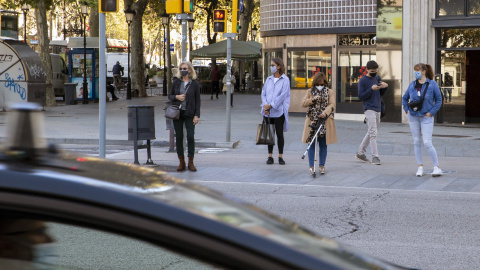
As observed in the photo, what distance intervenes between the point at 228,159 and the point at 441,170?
3937 millimetres

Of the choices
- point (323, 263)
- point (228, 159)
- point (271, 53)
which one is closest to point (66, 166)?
point (323, 263)

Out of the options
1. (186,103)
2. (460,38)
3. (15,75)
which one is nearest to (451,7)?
(460,38)

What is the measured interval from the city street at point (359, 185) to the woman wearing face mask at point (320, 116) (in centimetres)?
46

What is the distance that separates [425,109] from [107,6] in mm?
5263

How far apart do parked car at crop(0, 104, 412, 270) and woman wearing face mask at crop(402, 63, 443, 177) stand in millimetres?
9878

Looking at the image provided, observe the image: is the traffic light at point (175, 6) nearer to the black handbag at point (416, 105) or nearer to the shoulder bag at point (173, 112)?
the shoulder bag at point (173, 112)

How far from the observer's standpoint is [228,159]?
1424 cm

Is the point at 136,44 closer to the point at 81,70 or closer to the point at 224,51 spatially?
the point at 81,70

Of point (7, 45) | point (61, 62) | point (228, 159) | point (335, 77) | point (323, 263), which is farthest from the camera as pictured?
point (61, 62)

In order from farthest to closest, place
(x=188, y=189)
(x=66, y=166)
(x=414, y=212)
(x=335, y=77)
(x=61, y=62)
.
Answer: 1. (x=61, y=62)
2. (x=335, y=77)
3. (x=414, y=212)
4. (x=188, y=189)
5. (x=66, y=166)

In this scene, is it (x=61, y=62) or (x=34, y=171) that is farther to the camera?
(x=61, y=62)

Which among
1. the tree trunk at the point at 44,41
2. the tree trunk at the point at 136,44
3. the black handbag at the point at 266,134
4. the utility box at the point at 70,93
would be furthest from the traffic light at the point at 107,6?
the tree trunk at the point at 136,44

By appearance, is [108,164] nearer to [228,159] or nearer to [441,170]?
[441,170]

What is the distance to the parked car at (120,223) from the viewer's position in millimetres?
1673
